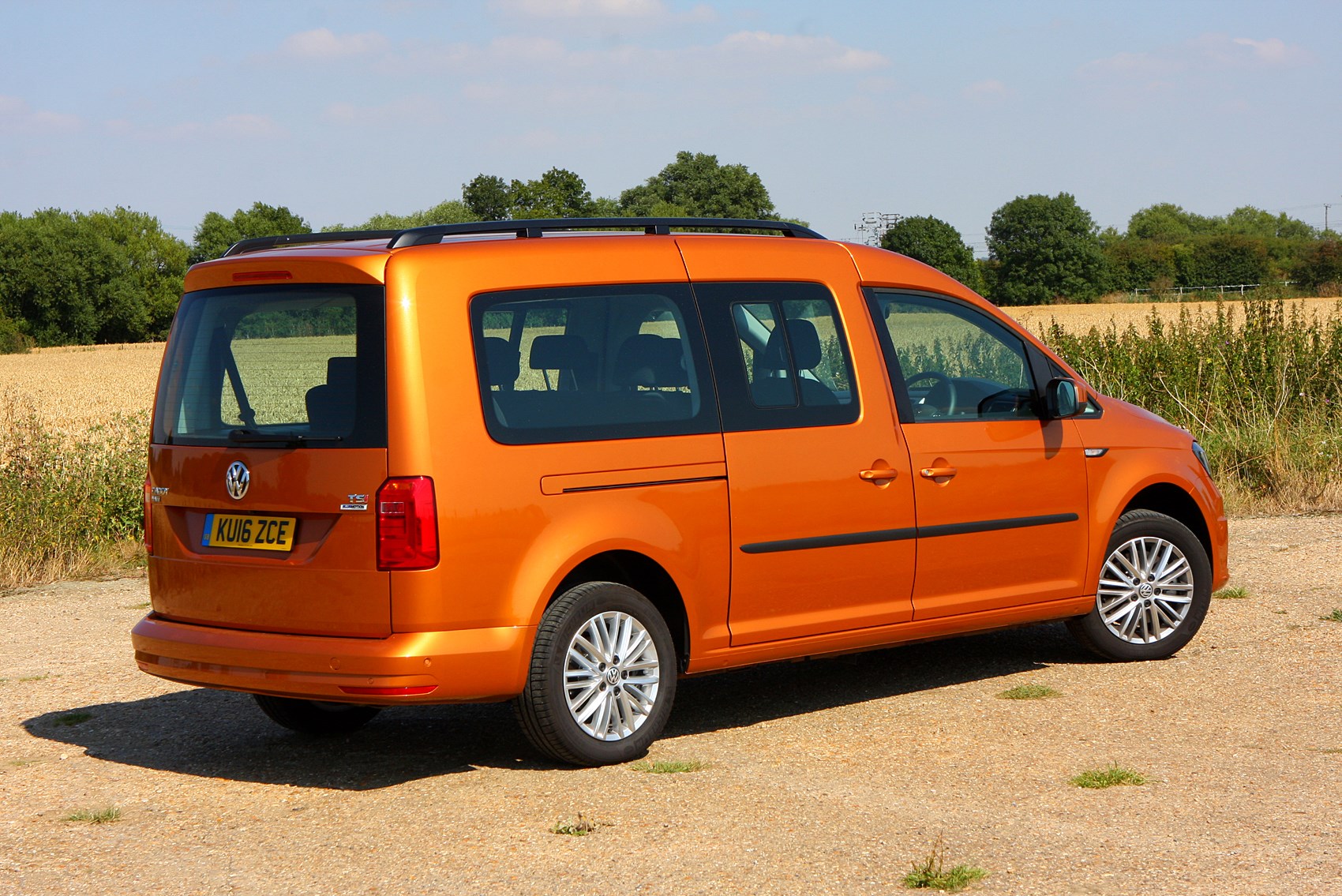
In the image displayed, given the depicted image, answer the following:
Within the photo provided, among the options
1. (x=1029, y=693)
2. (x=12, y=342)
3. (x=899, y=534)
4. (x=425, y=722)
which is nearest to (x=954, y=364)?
(x=899, y=534)


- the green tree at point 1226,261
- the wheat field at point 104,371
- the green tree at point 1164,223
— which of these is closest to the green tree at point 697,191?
the wheat field at point 104,371

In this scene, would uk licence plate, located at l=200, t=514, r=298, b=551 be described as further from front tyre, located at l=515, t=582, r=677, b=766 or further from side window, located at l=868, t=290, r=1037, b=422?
side window, located at l=868, t=290, r=1037, b=422

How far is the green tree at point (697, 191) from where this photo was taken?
9662cm

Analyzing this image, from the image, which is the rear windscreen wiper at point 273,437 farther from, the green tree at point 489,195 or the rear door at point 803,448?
the green tree at point 489,195

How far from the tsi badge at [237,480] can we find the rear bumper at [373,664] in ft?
1.74

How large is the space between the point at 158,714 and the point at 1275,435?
Result: 1023 cm

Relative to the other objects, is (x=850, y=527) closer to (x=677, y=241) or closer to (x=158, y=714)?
(x=677, y=241)

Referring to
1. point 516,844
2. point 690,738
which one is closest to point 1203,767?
point 690,738

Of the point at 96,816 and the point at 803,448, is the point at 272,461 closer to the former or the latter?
the point at 96,816

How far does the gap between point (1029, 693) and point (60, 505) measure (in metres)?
7.81

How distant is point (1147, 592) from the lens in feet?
23.8

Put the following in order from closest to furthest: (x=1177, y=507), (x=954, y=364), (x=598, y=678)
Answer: (x=598, y=678)
(x=954, y=364)
(x=1177, y=507)

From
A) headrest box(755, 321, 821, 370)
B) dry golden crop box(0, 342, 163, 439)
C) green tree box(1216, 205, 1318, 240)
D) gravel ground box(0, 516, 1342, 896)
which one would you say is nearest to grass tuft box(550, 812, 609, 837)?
gravel ground box(0, 516, 1342, 896)

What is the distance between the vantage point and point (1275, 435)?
516 inches
